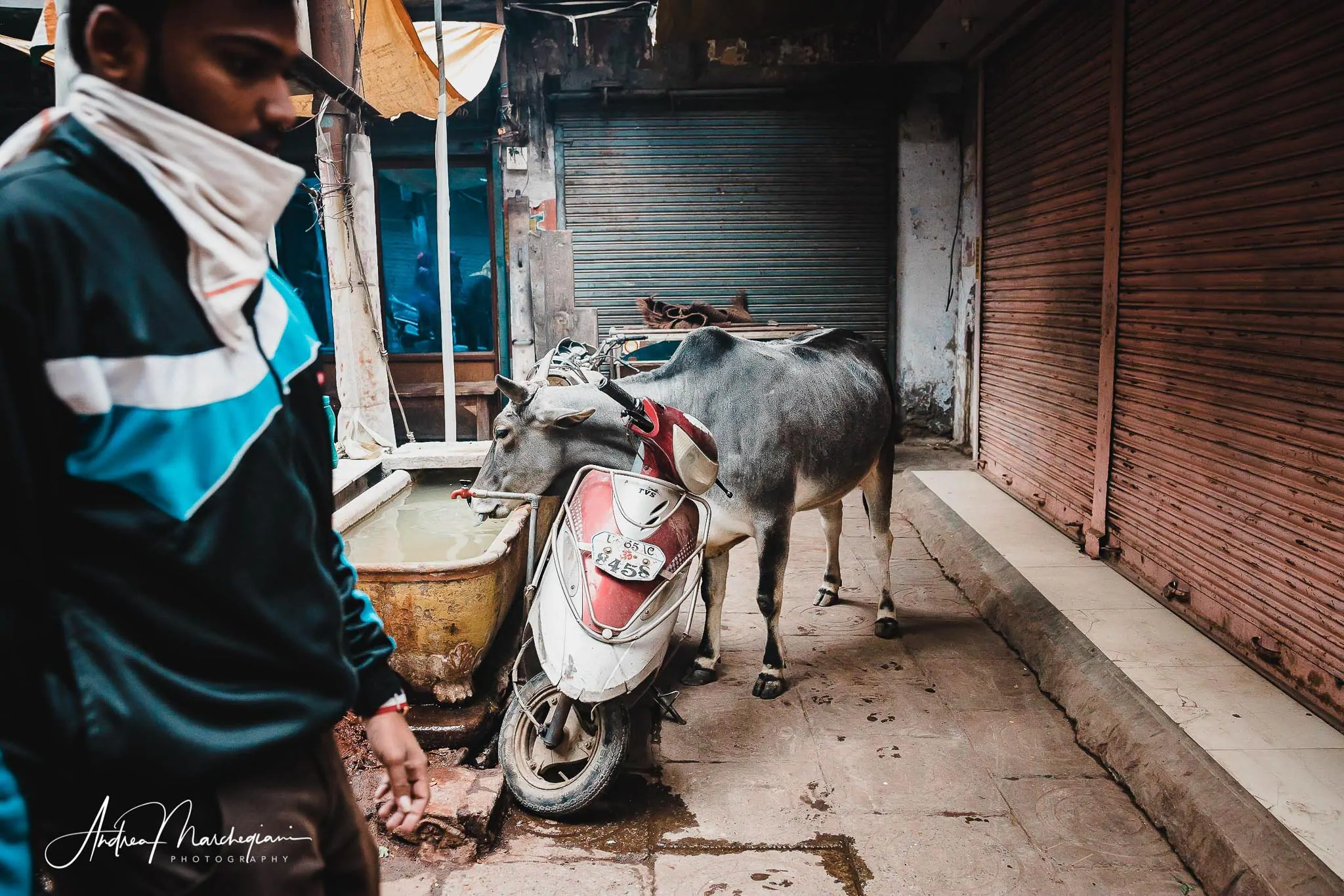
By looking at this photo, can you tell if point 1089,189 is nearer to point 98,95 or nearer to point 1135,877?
point 1135,877

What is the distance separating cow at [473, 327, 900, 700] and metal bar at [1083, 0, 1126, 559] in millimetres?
1493

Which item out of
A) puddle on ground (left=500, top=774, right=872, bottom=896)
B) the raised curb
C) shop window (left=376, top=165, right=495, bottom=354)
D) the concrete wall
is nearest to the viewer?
the raised curb

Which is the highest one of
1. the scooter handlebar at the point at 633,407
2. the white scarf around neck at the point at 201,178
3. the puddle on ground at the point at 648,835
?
the white scarf around neck at the point at 201,178

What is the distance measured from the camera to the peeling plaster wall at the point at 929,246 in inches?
360

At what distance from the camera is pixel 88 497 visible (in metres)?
1.01

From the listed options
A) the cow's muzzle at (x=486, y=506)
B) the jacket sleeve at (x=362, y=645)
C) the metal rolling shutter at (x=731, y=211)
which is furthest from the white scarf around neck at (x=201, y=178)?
the metal rolling shutter at (x=731, y=211)

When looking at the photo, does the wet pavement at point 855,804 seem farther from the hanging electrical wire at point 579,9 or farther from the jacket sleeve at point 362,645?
the hanging electrical wire at point 579,9

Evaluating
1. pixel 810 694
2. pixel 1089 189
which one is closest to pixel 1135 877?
pixel 810 694

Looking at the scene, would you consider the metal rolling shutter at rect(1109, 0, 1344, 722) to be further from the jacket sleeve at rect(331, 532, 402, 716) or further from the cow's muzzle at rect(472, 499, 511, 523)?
the jacket sleeve at rect(331, 532, 402, 716)

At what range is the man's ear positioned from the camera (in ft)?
3.36

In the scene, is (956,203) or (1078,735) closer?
(1078,735)

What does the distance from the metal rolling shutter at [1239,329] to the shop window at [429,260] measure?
21.6 feet

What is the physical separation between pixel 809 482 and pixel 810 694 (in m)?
1.02

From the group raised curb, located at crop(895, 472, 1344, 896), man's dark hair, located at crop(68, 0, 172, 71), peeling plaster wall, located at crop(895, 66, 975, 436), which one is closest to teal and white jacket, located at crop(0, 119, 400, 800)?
man's dark hair, located at crop(68, 0, 172, 71)
